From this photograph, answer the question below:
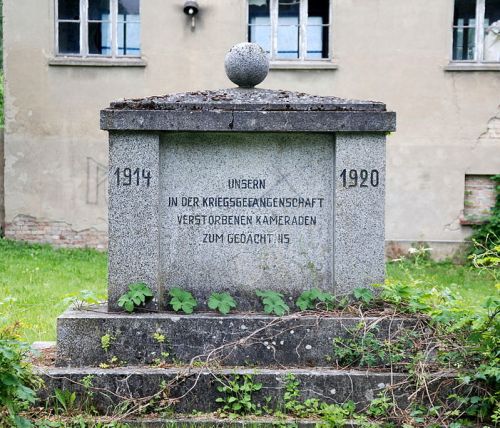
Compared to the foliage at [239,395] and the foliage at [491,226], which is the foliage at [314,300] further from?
the foliage at [491,226]

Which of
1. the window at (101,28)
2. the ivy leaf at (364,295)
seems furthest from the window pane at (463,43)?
the ivy leaf at (364,295)

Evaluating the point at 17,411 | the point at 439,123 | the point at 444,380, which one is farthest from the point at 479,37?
the point at 17,411

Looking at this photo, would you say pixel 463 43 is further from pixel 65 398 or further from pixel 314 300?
pixel 65 398

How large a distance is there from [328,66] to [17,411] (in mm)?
10425

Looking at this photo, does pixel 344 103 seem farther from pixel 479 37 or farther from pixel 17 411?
pixel 479 37

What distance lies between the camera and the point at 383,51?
1345 centimetres

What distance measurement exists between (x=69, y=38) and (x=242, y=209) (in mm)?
9510

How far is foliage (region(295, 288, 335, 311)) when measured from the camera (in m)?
5.15

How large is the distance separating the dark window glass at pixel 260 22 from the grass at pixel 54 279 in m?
4.64

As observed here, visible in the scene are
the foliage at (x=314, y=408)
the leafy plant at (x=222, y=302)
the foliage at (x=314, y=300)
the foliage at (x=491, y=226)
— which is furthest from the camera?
the foliage at (x=491, y=226)

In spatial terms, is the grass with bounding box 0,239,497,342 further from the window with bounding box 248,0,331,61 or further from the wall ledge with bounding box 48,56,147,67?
the window with bounding box 248,0,331,61

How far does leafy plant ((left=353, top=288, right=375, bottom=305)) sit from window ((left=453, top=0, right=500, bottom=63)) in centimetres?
950

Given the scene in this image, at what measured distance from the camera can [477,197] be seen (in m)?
13.5

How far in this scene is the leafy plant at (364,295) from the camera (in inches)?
202
